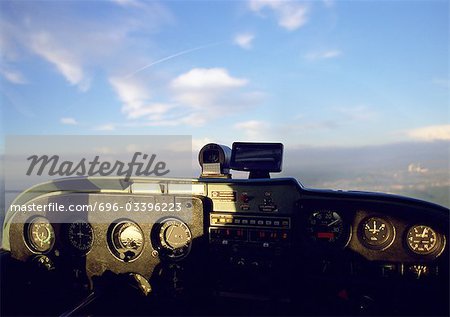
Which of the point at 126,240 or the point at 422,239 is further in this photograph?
the point at 126,240

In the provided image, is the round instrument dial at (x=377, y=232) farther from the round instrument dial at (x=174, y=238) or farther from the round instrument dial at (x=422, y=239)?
the round instrument dial at (x=174, y=238)

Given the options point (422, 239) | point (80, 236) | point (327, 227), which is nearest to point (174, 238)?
point (80, 236)

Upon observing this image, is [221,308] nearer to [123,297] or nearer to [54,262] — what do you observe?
[123,297]

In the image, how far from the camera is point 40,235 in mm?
4020

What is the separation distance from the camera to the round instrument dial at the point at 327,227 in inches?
130

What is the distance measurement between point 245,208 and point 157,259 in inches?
51.2

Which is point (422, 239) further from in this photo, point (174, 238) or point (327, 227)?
point (174, 238)

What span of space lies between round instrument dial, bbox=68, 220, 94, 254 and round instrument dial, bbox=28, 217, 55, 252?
260mm

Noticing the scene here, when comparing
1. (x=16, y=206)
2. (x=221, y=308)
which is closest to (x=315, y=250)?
(x=221, y=308)

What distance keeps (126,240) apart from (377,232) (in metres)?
3.09

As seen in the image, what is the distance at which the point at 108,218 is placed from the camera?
12.4 ft

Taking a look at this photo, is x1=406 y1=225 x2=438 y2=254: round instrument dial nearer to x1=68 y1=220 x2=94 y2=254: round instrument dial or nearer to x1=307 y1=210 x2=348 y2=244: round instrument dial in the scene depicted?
x1=307 y1=210 x2=348 y2=244: round instrument dial

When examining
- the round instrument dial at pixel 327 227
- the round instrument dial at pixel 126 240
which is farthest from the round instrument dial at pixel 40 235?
the round instrument dial at pixel 327 227

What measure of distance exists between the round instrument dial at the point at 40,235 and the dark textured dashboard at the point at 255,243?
1.4 inches
